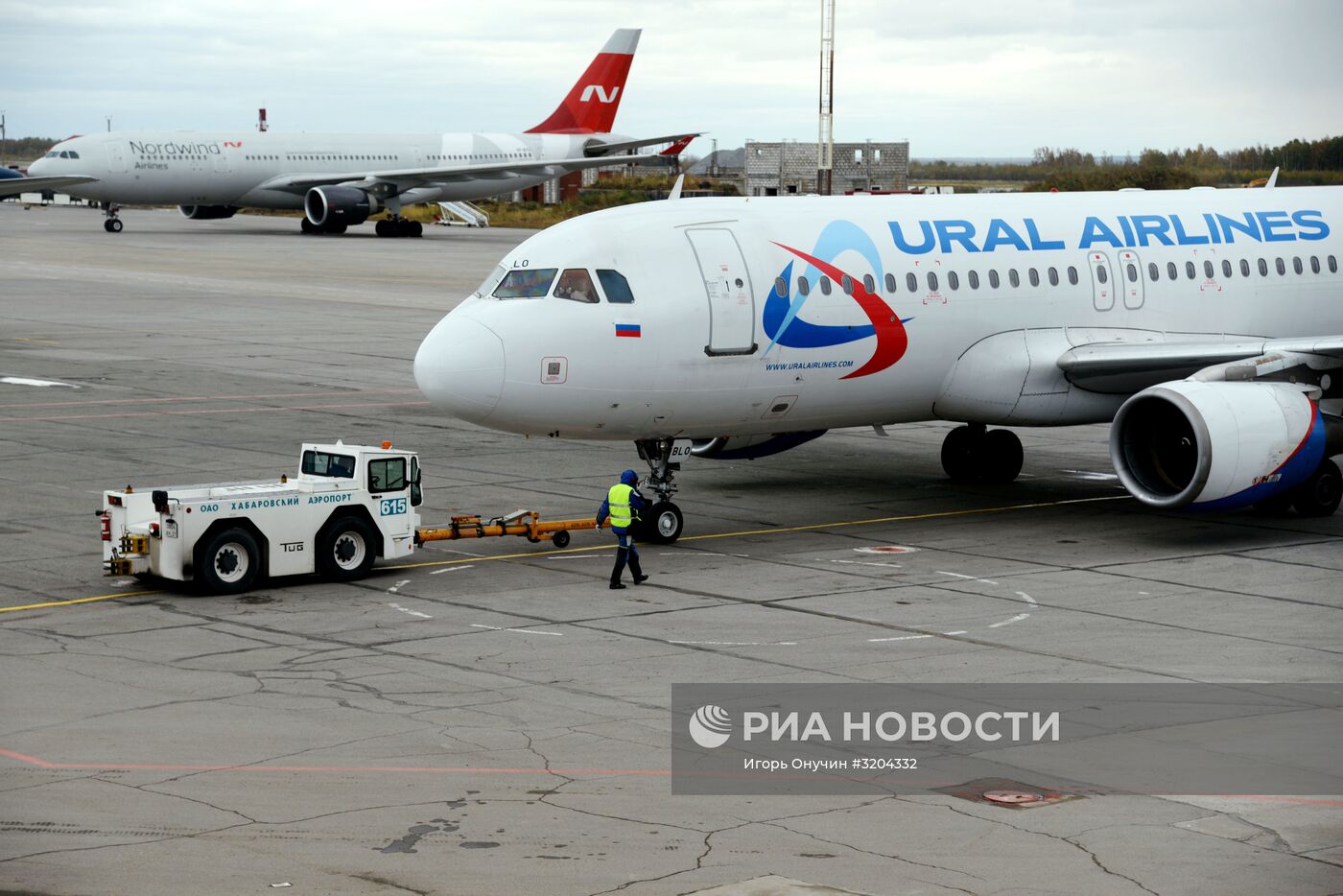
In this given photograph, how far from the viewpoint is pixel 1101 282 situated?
2661cm

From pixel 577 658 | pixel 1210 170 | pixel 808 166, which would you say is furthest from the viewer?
pixel 808 166

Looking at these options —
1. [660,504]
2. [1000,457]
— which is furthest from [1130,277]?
[660,504]

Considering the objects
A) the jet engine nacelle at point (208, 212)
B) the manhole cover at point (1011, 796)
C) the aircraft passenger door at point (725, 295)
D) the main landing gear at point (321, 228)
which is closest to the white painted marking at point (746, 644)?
the manhole cover at point (1011, 796)

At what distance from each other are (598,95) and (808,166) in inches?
771

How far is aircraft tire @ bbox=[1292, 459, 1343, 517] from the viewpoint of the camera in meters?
25.5

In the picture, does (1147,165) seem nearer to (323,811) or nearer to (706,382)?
(706,382)

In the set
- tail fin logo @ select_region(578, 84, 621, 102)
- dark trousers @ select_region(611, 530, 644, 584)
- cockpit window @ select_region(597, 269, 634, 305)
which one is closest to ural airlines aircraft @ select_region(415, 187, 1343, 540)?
cockpit window @ select_region(597, 269, 634, 305)

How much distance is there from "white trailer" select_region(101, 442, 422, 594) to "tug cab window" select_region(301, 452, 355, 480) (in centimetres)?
1

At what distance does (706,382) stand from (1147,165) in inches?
2515

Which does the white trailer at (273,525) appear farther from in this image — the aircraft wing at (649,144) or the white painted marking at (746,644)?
the aircraft wing at (649,144)

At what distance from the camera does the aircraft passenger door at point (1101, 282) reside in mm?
26547

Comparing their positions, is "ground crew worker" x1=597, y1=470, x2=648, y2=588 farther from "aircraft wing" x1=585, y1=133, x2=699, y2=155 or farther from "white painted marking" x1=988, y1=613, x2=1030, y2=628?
"aircraft wing" x1=585, y1=133, x2=699, y2=155

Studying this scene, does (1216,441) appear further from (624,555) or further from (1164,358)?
(624,555)

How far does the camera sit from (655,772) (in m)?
13.7
